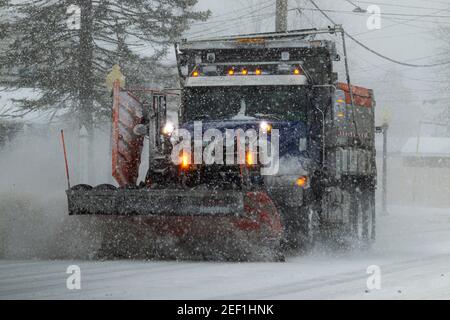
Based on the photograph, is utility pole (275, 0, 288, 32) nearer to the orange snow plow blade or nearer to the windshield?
the windshield

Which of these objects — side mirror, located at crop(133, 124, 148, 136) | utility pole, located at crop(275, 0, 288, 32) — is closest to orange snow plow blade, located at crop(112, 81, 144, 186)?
side mirror, located at crop(133, 124, 148, 136)

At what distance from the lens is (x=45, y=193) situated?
15.6 m

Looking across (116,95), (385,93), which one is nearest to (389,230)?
(116,95)

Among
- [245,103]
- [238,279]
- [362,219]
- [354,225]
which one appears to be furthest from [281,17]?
[238,279]

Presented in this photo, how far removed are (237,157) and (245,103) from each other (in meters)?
1.83

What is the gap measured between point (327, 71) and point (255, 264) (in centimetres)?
379

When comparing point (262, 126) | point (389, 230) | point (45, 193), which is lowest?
point (389, 230)

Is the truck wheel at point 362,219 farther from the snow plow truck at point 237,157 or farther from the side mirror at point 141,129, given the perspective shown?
the side mirror at point 141,129

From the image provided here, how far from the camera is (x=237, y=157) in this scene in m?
13.0

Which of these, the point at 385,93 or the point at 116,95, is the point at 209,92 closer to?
the point at 116,95

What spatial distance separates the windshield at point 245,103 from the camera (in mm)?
14453

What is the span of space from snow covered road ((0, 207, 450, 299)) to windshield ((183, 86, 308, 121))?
219 cm

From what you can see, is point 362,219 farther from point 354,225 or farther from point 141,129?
point 141,129

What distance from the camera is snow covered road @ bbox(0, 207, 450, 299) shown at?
369 inches
